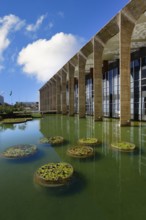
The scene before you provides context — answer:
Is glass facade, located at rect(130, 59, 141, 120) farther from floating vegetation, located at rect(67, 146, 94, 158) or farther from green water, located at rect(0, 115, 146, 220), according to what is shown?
green water, located at rect(0, 115, 146, 220)

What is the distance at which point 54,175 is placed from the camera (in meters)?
6.39

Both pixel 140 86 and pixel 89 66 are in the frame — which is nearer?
pixel 140 86

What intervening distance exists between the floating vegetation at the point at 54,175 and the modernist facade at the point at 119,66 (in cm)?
1410

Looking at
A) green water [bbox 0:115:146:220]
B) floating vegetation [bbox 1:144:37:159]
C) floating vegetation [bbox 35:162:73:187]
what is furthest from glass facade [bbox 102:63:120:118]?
floating vegetation [bbox 35:162:73:187]

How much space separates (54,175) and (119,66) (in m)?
24.5

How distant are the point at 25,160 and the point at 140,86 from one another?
20091mm

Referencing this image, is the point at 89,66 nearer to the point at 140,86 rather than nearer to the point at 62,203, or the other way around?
the point at 140,86

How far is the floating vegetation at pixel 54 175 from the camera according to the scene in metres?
6.03

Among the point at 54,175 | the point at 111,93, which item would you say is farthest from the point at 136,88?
the point at 54,175

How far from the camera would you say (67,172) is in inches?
262

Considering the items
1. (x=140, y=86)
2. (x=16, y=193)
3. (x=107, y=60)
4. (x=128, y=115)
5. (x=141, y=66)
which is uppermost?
(x=107, y=60)

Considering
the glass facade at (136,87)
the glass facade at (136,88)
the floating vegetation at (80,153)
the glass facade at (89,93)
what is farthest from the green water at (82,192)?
the glass facade at (89,93)

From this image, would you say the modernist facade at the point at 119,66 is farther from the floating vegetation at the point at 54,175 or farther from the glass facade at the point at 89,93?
the floating vegetation at the point at 54,175

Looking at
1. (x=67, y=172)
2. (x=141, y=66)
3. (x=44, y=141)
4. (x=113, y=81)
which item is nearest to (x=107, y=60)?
(x=113, y=81)
